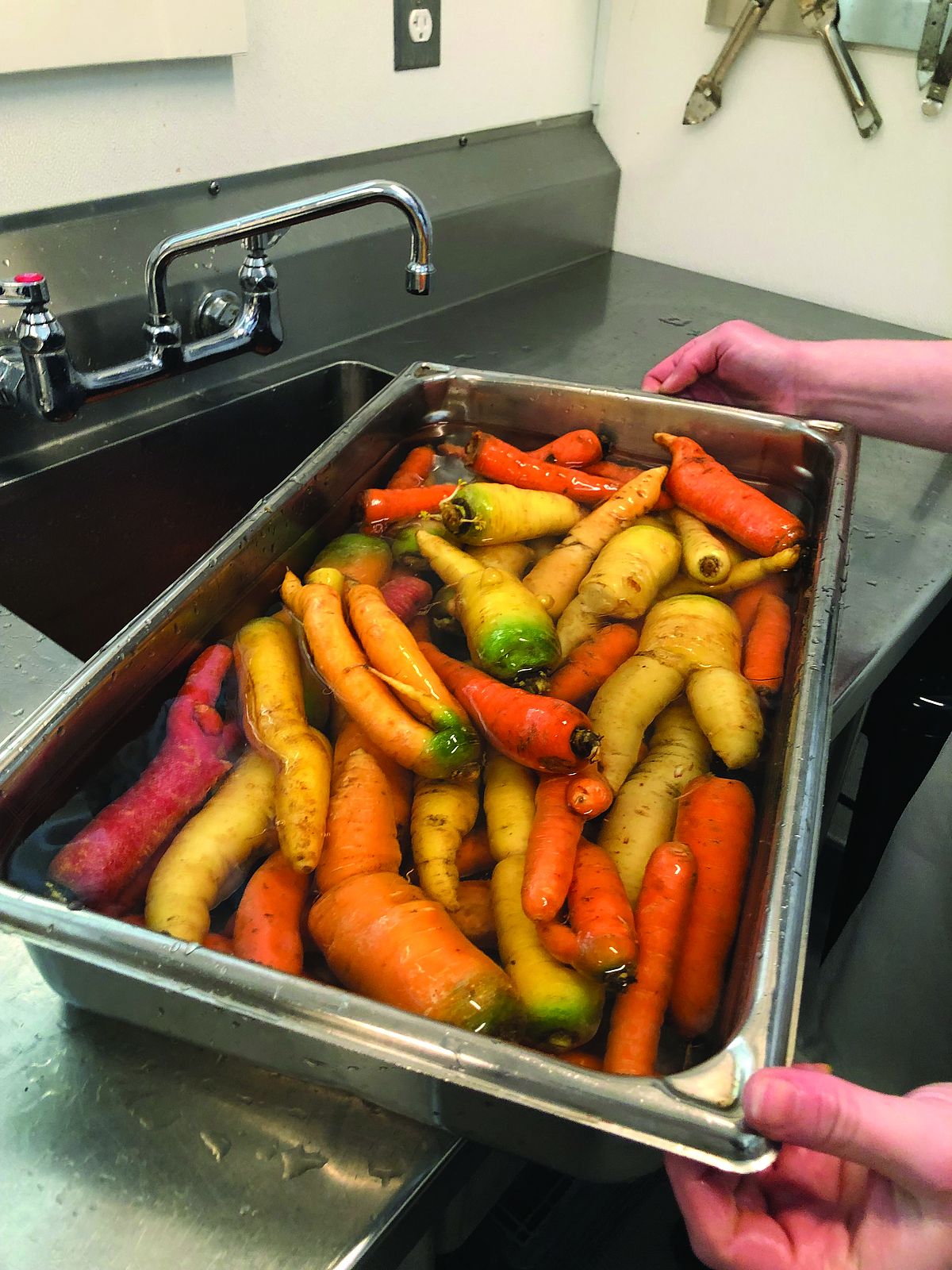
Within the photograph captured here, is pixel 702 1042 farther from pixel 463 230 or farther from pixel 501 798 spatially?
pixel 463 230

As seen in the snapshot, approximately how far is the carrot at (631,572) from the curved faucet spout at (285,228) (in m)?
0.40

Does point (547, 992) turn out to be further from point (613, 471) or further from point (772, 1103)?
point (613, 471)

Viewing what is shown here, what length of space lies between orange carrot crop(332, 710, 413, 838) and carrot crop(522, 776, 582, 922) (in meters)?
0.11

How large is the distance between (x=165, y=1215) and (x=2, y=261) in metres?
1.07

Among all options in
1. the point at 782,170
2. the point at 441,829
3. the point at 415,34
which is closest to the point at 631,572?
the point at 441,829

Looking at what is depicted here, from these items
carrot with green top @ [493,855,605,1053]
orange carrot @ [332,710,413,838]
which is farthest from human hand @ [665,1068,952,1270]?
orange carrot @ [332,710,413,838]

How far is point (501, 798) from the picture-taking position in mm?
794

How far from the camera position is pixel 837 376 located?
1335mm

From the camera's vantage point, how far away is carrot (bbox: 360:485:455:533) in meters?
1.13

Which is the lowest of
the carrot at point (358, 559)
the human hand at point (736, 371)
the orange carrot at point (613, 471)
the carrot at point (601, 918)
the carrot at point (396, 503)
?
the carrot at point (601, 918)

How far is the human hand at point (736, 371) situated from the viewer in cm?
133

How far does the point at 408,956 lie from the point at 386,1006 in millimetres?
82

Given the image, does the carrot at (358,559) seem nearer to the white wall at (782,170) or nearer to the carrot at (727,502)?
the carrot at (727,502)

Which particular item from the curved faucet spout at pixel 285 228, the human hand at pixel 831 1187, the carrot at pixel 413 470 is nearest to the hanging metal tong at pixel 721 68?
the curved faucet spout at pixel 285 228
